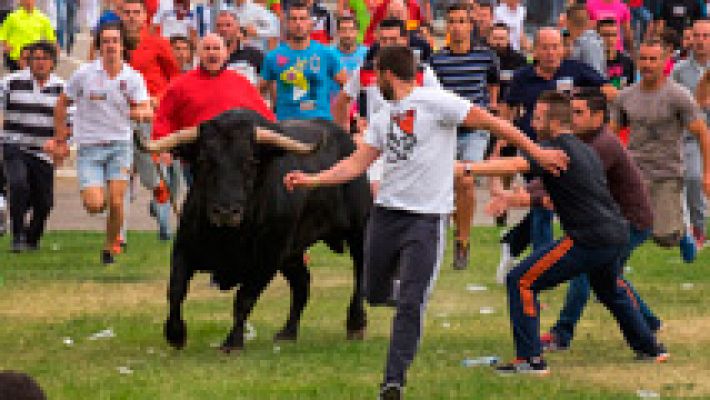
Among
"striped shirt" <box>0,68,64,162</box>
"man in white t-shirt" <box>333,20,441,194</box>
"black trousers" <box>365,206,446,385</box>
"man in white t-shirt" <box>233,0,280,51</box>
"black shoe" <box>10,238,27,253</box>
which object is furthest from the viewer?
"man in white t-shirt" <box>233,0,280,51</box>

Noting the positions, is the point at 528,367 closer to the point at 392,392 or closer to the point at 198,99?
the point at 392,392

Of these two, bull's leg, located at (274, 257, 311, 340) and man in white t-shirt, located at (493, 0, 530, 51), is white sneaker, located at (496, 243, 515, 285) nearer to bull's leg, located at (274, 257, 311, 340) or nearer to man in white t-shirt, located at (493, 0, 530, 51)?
bull's leg, located at (274, 257, 311, 340)

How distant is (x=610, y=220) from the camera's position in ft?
37.2

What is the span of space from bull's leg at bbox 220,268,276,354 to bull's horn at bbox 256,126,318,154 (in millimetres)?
875

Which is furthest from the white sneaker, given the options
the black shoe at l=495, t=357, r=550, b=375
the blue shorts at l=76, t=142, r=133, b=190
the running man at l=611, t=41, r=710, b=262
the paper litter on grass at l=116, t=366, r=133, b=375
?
the paper litter on grass at l=116, t=366, r=133, b=375

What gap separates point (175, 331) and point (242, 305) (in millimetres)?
480

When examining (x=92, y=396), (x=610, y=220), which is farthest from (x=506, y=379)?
(x=92, y=396)

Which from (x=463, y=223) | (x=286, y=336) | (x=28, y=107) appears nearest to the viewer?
(x=286, y=336)

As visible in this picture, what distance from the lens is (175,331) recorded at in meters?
12.3

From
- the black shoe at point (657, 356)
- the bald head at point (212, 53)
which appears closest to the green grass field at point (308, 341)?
the black shoe at point (657, 356)

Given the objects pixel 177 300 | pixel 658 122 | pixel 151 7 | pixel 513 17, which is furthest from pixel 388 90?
pixel 513 17

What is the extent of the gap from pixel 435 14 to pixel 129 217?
14293 millimetres

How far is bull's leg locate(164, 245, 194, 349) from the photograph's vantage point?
12281 millimetres

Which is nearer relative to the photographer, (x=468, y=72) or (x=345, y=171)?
(x=345, y=171)
